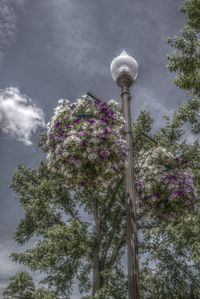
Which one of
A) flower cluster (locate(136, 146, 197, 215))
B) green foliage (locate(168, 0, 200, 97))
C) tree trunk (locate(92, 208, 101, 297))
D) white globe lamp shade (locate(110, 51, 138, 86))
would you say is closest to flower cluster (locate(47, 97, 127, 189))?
white globe lamp shade (locate(110, 51, 138, 86))

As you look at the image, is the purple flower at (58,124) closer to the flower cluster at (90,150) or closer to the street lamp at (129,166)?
the flower cluster at (90,150)

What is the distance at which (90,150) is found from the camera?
5355 millimetres

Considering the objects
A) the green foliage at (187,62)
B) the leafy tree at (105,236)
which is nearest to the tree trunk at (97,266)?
the leafy tree at (105,236)

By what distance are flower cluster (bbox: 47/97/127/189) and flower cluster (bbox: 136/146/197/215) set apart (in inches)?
34.8

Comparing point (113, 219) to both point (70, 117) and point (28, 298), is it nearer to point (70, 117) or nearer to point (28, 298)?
point (28, 298)

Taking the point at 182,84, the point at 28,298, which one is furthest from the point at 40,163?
the point at 182,84

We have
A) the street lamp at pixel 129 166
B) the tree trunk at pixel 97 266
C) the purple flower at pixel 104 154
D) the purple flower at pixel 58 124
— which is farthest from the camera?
the tree trunk at pixel 97 266

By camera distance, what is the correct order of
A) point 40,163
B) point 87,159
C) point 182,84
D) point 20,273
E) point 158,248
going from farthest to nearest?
point 40,163
point 20,273
point 158,248
point 182,84
point 87,159

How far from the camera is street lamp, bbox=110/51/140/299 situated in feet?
14.3

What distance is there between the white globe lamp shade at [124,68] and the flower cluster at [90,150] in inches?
26.0

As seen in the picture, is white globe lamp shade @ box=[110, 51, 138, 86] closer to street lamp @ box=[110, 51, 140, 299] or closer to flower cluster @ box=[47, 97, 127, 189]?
street lamp @ box=[110, 51, 140, 299]

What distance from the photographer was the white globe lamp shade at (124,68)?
6.03 m

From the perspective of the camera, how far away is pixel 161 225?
15.5 metres

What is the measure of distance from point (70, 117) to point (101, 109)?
55 cm
